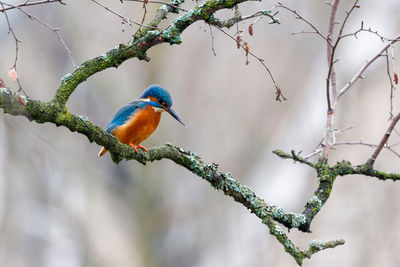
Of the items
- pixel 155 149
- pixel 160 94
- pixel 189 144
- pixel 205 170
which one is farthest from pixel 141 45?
pixel 189 144

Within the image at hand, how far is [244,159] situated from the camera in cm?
1081

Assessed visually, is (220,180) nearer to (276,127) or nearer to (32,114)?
(32,114)

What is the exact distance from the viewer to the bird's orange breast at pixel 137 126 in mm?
4172

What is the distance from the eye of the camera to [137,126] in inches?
164

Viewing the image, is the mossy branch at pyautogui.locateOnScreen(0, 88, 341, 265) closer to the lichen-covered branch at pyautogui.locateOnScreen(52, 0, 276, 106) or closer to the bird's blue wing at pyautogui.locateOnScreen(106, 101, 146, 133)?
the lichen-covered branch at pyautogui.locateOnScreen(52, 0, 276, 106)

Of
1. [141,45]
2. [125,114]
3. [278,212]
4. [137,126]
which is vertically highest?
[125,114]

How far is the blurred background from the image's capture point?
955cm

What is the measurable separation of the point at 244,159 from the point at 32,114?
28.9 feet

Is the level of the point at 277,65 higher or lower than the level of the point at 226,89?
higher

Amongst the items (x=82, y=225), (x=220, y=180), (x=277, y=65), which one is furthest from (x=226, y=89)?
(x=220, y=180)

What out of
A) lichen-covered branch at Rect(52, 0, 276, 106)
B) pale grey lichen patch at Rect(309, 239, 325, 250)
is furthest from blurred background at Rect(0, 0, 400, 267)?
lichen-covered branch at Rect(52, 0, 276, 106)

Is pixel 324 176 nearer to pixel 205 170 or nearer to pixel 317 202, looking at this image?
pixel 317 202

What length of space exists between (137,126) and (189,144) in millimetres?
6871

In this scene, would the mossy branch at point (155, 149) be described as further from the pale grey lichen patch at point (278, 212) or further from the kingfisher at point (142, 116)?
the kingfisher at point (142, 116)
